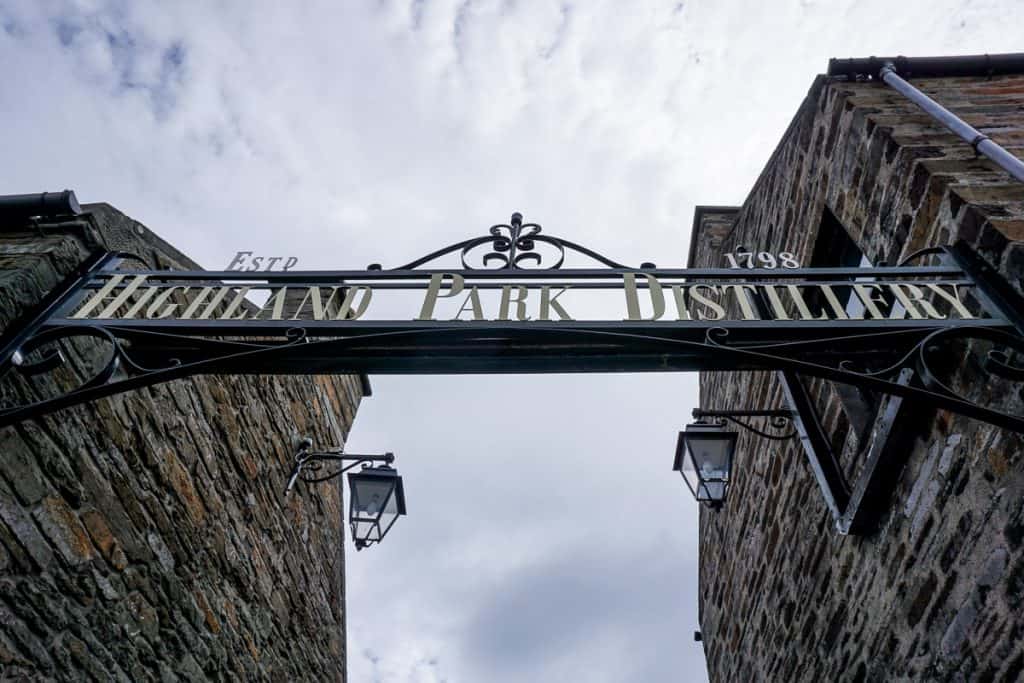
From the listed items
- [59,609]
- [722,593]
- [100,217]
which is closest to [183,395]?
[100,217]

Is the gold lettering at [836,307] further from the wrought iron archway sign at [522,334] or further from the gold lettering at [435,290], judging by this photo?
the gold lettering at [435,290]

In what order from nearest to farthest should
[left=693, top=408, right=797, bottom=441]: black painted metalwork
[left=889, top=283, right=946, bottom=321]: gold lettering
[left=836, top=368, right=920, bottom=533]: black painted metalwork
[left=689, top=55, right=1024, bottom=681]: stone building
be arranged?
[left=689, top=55, right=1024, bottom=681]: stone building
[left=889, top=283, right=946, bottom=321]: gold lettering
[left=836, top=368, right=920, bottom=533]: black painted metalwork
[left=693, top=408, right=797, bottom=441]: black painted metalwork

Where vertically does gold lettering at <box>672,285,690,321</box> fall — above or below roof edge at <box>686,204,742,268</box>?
below

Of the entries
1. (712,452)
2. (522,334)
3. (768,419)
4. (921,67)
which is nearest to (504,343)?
(522,334)

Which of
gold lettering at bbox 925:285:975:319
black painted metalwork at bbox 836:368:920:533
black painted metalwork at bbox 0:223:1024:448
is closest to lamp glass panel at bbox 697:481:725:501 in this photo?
black painted metalwork at bbox 836:368:920:533

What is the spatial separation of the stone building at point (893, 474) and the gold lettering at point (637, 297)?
1.22 meters

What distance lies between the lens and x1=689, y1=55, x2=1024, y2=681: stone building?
2.73 metres

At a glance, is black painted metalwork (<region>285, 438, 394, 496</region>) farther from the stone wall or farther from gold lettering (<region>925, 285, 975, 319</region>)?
gold lettering (<region>925, 285, 975, 319</region>)

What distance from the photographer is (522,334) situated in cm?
288

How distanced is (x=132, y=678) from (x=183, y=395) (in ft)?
4.84

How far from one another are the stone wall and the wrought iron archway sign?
0.24m

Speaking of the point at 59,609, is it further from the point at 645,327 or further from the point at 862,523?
the point at 862,523

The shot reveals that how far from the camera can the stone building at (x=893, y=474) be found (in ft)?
8.95

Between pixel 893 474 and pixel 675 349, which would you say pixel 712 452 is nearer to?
pixel 893 474
